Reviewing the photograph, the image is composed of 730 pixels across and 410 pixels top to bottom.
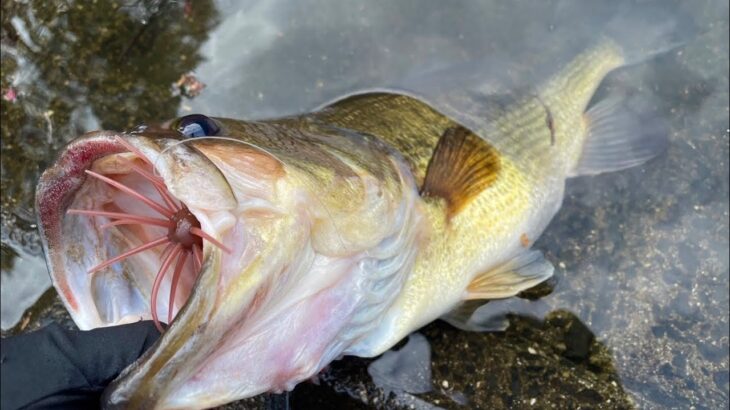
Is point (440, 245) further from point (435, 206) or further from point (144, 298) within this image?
point (144, 298)

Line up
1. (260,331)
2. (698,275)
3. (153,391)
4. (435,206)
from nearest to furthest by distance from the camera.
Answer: (153,391), (260,331), (435,206), (698,275)

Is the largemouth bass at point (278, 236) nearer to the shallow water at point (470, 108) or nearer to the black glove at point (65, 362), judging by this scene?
the black glove at point (65, 362)

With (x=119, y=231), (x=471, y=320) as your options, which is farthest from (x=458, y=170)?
(x=119, y=231)

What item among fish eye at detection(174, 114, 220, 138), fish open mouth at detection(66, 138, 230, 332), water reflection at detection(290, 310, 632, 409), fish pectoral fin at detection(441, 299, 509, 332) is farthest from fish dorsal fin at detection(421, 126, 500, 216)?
fish open mouth at detection(66, 138, 230, 332)

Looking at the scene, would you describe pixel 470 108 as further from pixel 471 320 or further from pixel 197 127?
pixel 197 127

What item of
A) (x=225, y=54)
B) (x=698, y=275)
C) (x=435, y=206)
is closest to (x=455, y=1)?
(x=225, y=54)

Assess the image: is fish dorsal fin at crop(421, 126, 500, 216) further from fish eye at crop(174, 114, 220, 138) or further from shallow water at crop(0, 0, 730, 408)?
fish eye at crop(174, 114, 220, 138)
